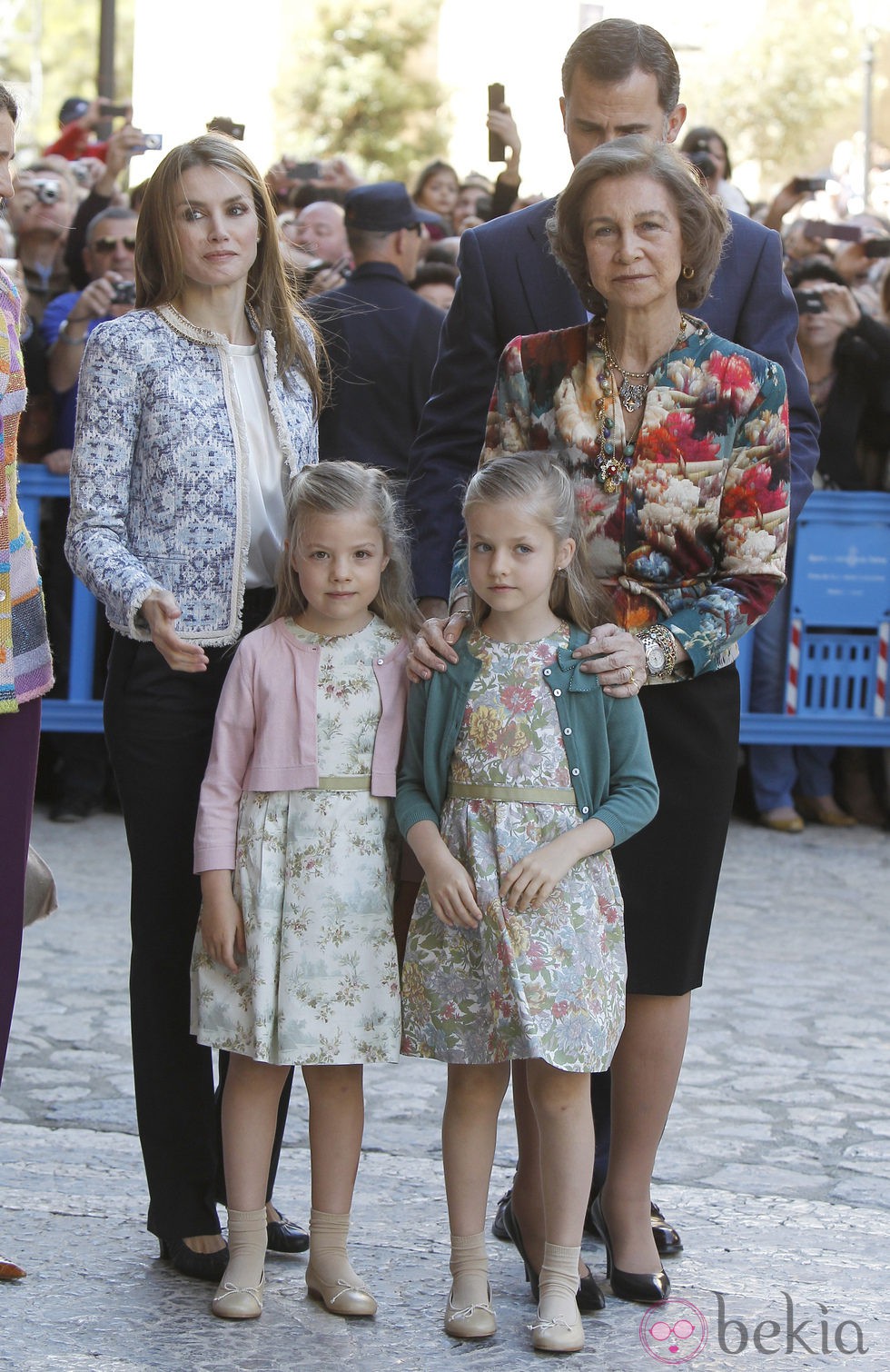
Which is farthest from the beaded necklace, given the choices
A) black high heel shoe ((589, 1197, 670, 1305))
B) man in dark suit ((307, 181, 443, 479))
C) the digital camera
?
the digital camera

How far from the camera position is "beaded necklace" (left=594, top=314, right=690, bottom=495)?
10.9ft

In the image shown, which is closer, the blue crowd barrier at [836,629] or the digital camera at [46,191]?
the blue crowd barrier at [836,629]

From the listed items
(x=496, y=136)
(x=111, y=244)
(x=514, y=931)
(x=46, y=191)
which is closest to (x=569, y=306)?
(x=514, y=931)

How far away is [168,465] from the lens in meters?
3.38

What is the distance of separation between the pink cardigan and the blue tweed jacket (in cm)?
16

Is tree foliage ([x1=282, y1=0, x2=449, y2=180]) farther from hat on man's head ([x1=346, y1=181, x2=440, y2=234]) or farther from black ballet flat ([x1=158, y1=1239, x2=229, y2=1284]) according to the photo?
black ballet flat ([x1=158, y1=1239, x2=229, y2=1284])

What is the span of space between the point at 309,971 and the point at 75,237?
6.68 meters

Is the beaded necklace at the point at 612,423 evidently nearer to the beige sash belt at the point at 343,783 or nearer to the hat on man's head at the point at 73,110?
the beige sash belt at the point at 343,783

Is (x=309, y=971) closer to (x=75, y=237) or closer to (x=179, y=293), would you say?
(x=179, y=293)

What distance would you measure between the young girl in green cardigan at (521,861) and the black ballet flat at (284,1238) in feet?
1.57

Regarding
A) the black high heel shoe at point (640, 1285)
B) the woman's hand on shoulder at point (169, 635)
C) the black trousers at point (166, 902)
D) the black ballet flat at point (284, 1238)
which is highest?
the woman's hand on shoulder at point (169, 635)

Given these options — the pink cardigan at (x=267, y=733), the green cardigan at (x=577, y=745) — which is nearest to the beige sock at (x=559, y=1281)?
the green cardigan at (x=577, y=745)

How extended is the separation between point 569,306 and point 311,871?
51.0 inches

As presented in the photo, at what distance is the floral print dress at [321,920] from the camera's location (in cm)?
322
